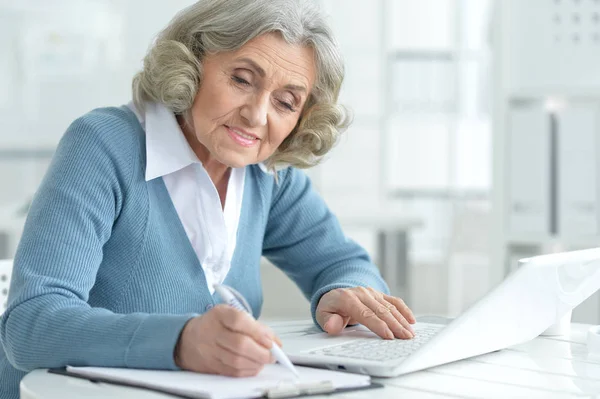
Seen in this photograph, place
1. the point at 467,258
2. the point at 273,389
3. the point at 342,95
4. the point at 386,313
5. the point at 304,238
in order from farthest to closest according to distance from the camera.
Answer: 1. the point at 467,258
2. the point at 342,95
3. the point at 304,238
4. the point at 386,313
5. the point at 273,389

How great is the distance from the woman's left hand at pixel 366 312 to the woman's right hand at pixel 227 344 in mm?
296

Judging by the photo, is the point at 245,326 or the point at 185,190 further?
the point at 185,190

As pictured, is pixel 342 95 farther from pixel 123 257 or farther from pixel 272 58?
pixel 123 257

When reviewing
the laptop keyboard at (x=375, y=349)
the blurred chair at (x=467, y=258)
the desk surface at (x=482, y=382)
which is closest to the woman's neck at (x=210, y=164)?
the laptop keyboard at (x=375, y=349)

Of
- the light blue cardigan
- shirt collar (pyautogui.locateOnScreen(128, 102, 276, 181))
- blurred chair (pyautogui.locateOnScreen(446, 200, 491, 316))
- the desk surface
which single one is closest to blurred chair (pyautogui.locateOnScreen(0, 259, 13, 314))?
the light blue cardigan

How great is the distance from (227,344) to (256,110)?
18.7 inches

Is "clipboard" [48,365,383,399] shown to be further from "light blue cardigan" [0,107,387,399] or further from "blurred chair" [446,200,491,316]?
"blurred chair" [446,200,491,316]

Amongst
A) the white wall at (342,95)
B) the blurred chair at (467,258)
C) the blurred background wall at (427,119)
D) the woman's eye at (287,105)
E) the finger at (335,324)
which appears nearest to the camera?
the finger at (335,324)

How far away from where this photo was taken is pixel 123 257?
1.25 metres

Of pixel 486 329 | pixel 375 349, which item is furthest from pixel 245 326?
pixel 486 329

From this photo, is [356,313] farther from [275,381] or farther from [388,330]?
[275,381]

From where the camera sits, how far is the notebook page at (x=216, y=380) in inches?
32.5

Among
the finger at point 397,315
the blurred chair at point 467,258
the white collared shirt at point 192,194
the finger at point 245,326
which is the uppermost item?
the white collared shirt at point 192,194

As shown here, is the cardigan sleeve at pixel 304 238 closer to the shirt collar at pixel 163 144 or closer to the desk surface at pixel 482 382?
the shirt collar at pixel 163 144
